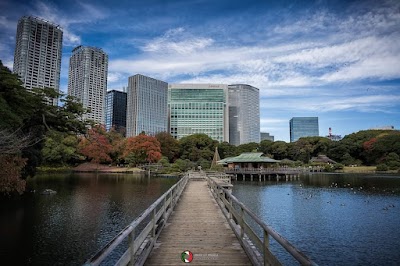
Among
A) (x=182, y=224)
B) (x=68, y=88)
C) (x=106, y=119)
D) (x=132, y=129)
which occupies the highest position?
(x=68, y=88)

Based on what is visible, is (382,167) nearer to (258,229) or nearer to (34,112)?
(258,229)

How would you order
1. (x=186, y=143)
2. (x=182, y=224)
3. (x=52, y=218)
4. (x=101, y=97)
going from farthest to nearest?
1. (x=101, y=97)
2. (x=186, y=143)
3. (x=52, y=218)
4. (x=182, y=224)

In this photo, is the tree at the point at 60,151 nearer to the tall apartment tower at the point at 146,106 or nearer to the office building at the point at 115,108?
the tall apartment tower at the point at 146,106

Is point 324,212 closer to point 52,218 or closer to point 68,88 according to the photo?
point 52,218

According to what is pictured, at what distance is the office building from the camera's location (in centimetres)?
16825

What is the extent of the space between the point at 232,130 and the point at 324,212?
160 m

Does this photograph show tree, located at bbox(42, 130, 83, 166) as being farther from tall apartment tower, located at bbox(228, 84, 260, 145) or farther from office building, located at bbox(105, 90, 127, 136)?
tall apartment tower, located at bbox(228, 84, 260, 145)

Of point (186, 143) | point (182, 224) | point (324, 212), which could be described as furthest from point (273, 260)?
point (186, 143)

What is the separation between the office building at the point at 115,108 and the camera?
16825cm

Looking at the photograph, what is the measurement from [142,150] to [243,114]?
123154 mm

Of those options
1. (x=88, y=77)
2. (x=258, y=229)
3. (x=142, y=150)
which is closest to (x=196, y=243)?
(x=258, y=229)

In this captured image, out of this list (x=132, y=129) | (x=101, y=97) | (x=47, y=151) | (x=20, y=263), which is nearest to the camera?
(x=20, y=263)

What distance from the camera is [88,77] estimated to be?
493 ft

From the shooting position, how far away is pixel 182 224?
361 inches
